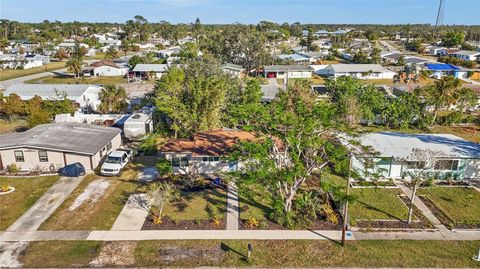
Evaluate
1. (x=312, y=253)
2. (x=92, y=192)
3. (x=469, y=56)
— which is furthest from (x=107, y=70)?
(x=469, y=56)

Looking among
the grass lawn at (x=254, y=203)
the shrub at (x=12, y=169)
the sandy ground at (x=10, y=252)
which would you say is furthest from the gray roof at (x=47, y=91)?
the grass lawn at (x=254, y=203)

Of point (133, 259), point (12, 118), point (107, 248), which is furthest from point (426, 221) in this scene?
point (12, 118)

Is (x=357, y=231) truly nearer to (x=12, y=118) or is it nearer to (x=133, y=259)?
(x=133, y=259)

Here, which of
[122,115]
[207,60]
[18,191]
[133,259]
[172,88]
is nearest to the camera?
[133,259]

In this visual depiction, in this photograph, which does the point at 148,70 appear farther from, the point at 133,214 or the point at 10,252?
the point at 10,252

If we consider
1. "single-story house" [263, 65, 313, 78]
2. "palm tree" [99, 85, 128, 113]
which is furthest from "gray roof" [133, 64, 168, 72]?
"palm tree" [99, 85, 128, 113]

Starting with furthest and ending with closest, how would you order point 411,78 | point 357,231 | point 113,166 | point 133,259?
point 411,78 → point 113,166 → point 357,231 → point 133,259

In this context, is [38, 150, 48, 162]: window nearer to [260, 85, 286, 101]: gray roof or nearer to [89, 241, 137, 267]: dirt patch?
[89, 241, 137, 267]: dirt patch

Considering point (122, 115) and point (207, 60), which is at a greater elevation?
point (207, 60)
